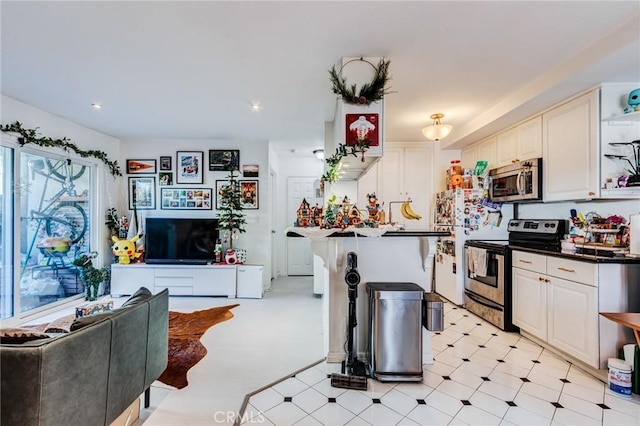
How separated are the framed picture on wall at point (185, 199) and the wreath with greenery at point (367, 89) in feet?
11.2

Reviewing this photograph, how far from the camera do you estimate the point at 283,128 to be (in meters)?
4.32

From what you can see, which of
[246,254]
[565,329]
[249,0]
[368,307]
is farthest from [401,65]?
[246,254]

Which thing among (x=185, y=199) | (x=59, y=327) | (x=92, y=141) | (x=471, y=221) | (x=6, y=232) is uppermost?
(x=92, y=141)

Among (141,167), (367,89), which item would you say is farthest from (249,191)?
(367,89)

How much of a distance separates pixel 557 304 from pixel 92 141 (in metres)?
6.08

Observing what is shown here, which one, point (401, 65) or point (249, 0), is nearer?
point (249, 0)

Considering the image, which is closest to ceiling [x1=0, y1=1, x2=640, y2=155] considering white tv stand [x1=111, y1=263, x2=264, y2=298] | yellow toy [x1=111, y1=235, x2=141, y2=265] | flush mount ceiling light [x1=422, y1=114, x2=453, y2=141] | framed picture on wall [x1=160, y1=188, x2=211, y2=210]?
flush mount ceiling light [x1=422, y1=114, x2=453, y2=141]

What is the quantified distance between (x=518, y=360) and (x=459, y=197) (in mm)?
2045

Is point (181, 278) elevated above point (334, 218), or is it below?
below

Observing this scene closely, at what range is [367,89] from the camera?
7.68 feet

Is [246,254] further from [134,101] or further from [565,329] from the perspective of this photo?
[565,329]

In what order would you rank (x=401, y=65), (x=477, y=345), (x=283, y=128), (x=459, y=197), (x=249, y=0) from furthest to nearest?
1. (x=283, y=128)
2. (x=459, y=197)
3. (x=477, y=345)
4. (x=401, y=65)
5. (x=249, y=0)

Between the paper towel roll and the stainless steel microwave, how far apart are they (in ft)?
2.84

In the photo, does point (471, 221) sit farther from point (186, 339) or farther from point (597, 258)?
point (186, 339)
